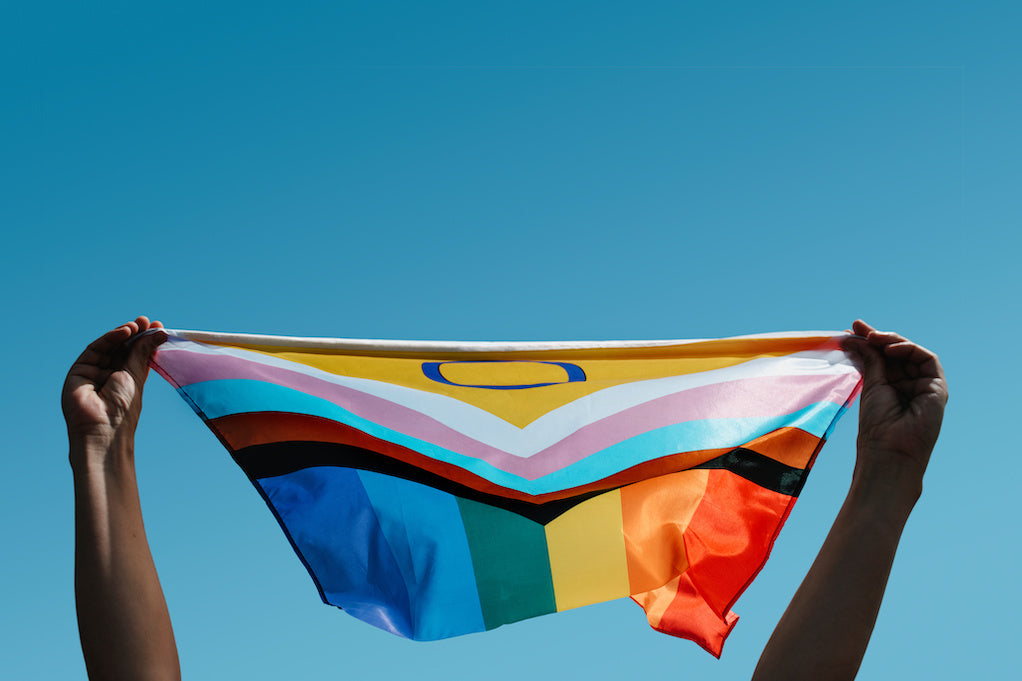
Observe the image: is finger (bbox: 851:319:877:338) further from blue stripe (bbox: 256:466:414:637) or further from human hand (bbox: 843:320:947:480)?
blue stripe (bbox: 256:466:414:637)

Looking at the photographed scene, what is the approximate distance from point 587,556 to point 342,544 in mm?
1240

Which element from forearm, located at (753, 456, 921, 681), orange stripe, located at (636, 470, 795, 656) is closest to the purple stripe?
orange stripe, located at (636, 470, 795, 656)

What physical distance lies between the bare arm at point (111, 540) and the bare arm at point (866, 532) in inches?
86.0

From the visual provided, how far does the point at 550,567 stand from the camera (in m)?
4.09

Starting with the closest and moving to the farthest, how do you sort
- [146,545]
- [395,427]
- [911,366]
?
[146,545] < [911,366] < [395,427]

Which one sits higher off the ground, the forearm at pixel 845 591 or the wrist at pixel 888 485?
the wrist at pixel 888 485

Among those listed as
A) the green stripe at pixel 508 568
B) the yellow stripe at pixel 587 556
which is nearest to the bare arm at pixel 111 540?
the green stripe at pixel 508 568

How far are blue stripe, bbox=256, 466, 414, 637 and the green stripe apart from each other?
0.40 meters

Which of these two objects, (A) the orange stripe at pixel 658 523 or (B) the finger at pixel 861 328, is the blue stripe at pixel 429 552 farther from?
(B) the finger at pixel 861 328

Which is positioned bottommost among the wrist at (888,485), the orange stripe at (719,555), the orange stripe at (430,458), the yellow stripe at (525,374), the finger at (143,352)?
the orange stripe at (719,555)

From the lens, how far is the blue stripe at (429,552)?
3939 mm

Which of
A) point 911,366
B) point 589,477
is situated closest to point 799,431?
point 911,366

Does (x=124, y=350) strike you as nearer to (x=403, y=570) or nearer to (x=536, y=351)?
(x=403, y=570)

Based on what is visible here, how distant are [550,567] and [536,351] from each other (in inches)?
44.3
